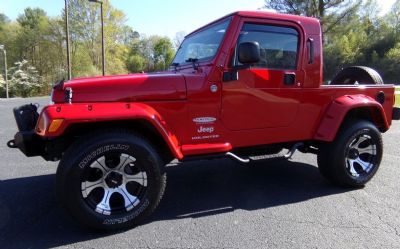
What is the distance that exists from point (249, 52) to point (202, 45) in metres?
0.90

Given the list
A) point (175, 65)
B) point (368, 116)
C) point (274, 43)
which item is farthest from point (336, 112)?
point (175, 65)

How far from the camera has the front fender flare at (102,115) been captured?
3.16 meters

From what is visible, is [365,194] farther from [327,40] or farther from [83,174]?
[327,40]

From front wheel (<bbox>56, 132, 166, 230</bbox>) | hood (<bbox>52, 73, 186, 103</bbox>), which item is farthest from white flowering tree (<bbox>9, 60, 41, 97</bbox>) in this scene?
front wheel (<bbox>56, 132, 166, 230</bbox>)

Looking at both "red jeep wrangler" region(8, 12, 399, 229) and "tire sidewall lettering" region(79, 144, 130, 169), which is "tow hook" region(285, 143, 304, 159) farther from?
"tire sidewall lettering" region(79, 144, 130, 169)

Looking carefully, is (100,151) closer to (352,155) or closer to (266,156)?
(266,156)

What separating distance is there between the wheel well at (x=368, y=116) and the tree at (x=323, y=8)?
1185 inches

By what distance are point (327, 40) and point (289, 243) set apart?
3599cm

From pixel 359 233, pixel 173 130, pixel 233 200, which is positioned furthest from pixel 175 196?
pixel 359 233

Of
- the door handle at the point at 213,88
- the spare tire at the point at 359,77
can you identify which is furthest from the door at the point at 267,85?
the spare tire at the point at 359,77

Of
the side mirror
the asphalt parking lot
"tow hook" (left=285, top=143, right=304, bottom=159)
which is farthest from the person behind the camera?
"tow hook" (left=285, top=143, right=304, bottom=159)

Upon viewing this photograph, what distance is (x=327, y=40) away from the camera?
1409 inches

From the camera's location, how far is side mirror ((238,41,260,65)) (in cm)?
365

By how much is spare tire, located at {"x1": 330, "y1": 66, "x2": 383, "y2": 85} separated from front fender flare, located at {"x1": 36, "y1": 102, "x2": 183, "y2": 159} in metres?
3.25
